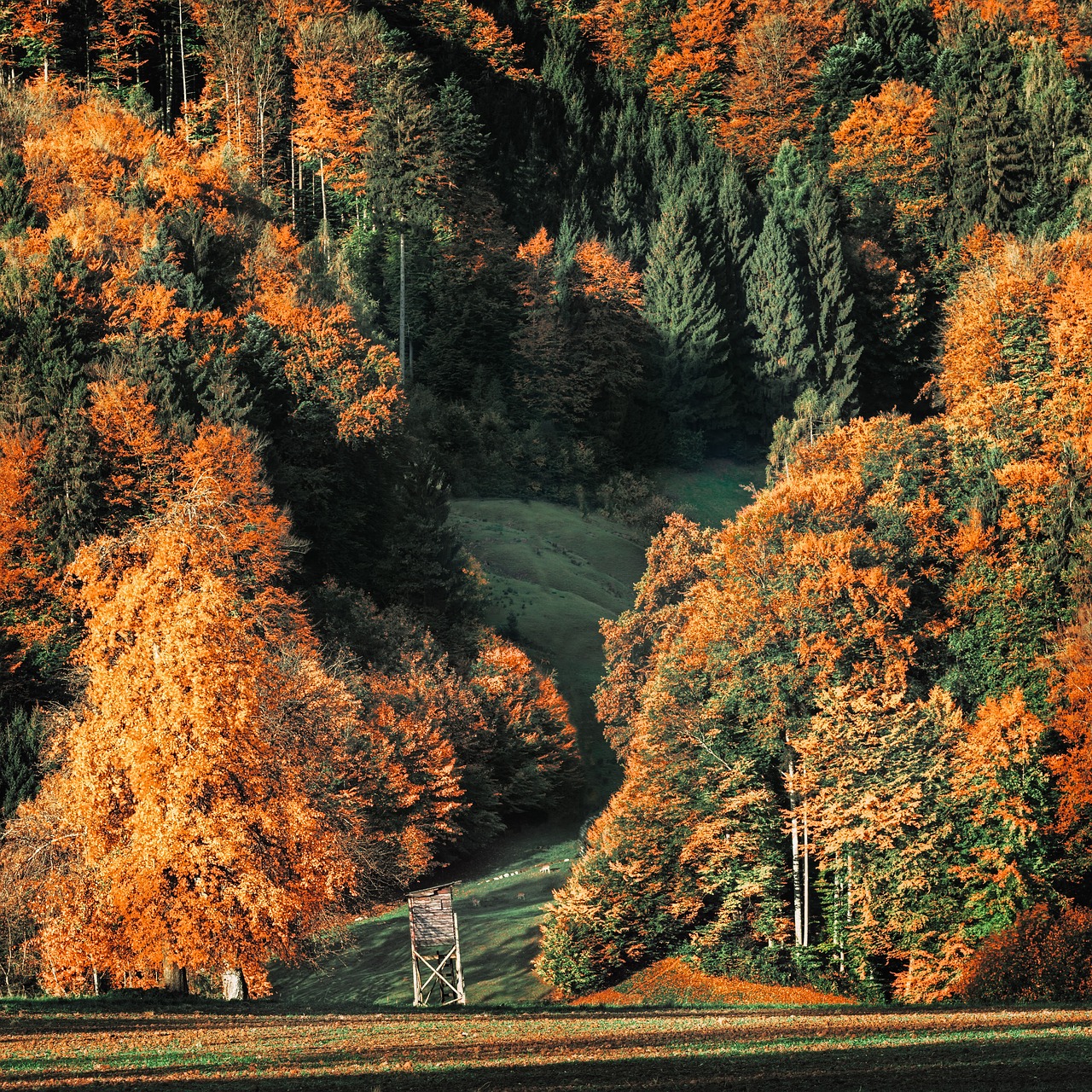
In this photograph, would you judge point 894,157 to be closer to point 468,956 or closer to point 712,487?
point 712,487

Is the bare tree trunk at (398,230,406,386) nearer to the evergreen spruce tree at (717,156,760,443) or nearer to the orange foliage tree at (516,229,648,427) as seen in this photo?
the orange foliage tree at (516,229,648,427)

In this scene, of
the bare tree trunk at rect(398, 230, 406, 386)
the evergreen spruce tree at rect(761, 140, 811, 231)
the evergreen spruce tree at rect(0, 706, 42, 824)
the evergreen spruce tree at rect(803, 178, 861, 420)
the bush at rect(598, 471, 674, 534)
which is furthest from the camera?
the evergreen spruce tree at rect(761, 140, 811, 231)

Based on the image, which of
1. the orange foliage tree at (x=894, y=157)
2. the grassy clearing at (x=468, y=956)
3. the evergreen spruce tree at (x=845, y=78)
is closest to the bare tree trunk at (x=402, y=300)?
the orange foliage tree at (x=894, y=157)

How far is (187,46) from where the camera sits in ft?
364

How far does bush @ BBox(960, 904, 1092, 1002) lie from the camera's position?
35.1 meters

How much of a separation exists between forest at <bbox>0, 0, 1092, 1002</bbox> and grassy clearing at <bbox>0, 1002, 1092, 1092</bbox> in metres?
5.68

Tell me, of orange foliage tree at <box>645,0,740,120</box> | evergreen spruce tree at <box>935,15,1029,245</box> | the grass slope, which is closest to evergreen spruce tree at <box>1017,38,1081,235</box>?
evergreen spruce tree at <box>935,15,1029,245</box>

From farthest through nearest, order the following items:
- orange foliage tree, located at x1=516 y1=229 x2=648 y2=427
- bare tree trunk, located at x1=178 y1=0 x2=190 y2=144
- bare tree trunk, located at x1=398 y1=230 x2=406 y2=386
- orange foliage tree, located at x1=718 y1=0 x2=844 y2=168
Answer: orange foliage tree, located at x1=718 y1=0 x2=844 y2=168 → bare tree trunk, located at x1=178 y1=0 x2=190 y2=144 → orange foliage tree, located at x1=516 y1=229 x2=648 y2=427 → bare tree trunk, located at x1=398 y1=230 x2=406 y2=386

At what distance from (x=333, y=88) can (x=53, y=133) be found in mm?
26262

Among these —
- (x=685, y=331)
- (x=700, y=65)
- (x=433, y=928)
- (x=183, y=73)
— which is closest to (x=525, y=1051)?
(x=433, y=928)

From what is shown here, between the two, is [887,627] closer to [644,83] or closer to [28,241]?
[28,241]

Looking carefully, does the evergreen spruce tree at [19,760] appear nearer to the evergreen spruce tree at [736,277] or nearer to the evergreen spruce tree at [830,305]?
the evergreen spruce tree at [830,305]

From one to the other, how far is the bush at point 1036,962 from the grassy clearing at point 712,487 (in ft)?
178

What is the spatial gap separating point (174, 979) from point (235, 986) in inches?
70.1
